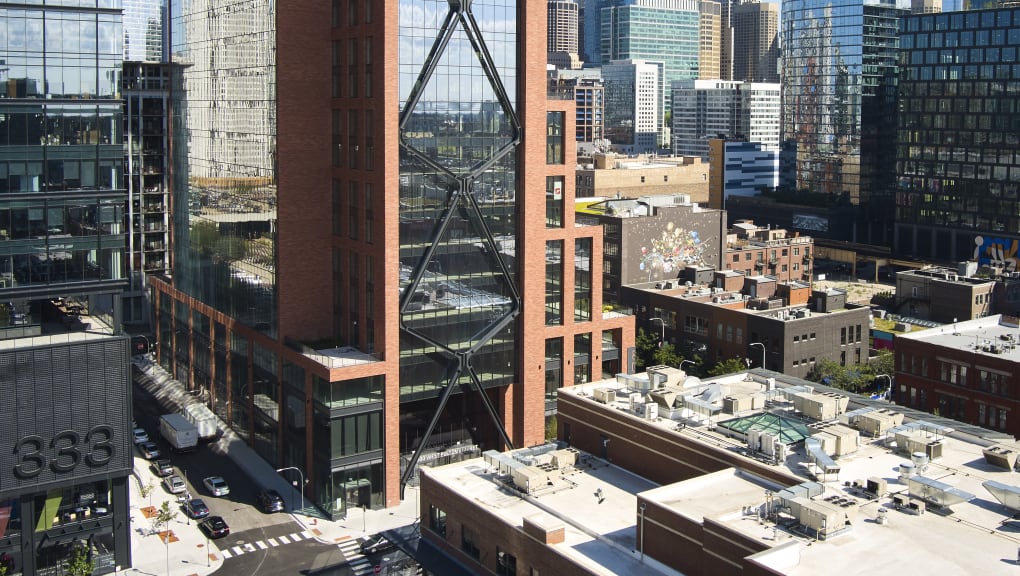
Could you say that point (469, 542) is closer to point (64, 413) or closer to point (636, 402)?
point (636, 402)

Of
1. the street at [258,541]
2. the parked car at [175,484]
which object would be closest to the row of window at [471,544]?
the street at [258,541]

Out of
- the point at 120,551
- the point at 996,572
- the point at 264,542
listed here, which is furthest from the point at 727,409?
the point at 120,551

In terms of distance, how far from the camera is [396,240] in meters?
81.2

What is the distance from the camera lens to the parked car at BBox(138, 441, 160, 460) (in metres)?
93.2

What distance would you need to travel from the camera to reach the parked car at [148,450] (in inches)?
3669

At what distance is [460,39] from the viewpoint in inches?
3295

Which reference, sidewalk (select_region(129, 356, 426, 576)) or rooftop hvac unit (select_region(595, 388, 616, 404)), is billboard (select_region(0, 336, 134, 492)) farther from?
rooftop hvac unit (select_region(595, 388, 616, 404))

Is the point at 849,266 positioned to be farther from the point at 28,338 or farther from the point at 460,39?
the point at 28,338

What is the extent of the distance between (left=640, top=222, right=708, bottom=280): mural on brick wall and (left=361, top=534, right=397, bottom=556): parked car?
72.2 m

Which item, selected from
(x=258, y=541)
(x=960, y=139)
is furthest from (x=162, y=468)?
(x=960, y=139)

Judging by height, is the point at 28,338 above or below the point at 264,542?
above

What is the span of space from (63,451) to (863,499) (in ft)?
154

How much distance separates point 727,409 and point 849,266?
137674 mm

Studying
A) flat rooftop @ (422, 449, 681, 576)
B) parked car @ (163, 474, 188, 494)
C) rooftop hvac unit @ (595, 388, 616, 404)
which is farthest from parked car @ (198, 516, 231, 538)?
rooftop hvac unit @ (595, 388, 616, 404)
